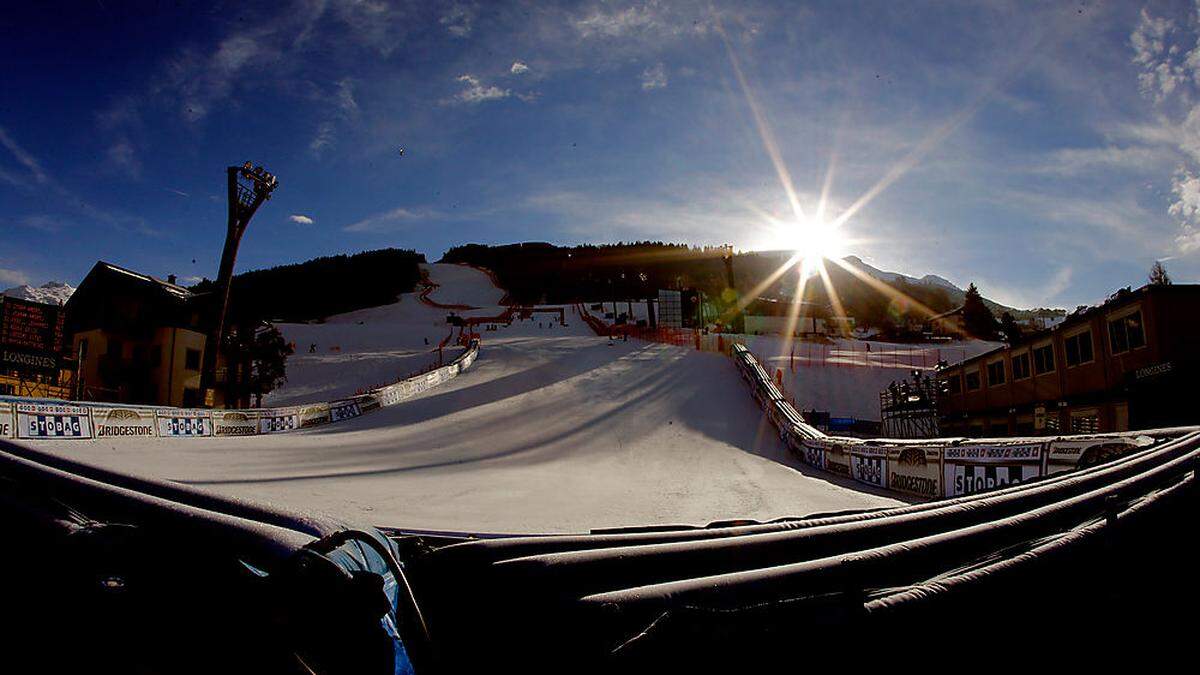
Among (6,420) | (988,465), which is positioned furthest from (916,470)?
(6,420)

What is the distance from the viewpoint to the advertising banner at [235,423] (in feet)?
63.7

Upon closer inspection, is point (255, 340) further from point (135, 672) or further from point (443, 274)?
point (443, 274)

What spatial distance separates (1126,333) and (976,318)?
68.6 m

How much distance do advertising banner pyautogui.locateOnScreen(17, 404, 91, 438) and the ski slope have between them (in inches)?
44.4

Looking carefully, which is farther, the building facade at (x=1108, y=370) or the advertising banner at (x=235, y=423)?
the advertising banner at (x=235, y=423)

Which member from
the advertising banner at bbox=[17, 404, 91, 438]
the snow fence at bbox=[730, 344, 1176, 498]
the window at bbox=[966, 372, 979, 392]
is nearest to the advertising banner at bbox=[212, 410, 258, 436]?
the advertising banner at bbox=[17, 404, 91, 438]

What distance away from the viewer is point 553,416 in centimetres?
2444

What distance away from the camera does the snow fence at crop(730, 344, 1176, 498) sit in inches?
318

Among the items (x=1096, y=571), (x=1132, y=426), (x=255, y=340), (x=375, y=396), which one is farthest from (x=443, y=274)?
(x=1096, y=571)

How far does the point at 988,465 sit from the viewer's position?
999 centimetres

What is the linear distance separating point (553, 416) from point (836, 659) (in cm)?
2320

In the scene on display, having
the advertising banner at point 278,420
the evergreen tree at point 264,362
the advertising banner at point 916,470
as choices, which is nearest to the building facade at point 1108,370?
the advertising banner at point 916,470

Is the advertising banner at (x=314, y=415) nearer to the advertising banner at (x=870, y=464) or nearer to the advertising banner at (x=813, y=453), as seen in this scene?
the advertising banner at (x=813, y=453)

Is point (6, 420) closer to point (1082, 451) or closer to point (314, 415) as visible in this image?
point (314, 415)
